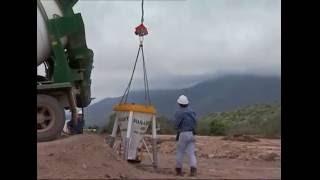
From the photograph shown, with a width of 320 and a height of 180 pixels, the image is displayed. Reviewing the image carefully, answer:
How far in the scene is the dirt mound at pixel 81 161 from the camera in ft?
27.5

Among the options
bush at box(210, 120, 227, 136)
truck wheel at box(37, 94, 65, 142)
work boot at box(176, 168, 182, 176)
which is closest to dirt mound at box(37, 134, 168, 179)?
truck wheel at box(37, 94, 65, 142)

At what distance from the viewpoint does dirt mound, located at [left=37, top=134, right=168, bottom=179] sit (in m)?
8.38

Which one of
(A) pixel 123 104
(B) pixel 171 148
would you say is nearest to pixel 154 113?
(A) pixel 123 104

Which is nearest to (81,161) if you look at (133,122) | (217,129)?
(133,122)

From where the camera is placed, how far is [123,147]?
444 inches

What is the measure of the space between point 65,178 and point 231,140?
15032 millimetres

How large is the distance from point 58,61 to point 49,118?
45.6 inches

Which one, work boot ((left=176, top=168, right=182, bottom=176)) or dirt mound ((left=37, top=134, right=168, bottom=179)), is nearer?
dirt mound ((left=37, top=134, right=168, bottom=179))

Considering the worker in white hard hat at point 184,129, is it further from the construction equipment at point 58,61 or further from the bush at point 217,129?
the bush at point 217,129

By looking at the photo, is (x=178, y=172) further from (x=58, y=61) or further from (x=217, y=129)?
(x=217, y=129)

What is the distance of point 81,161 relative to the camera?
9070 millimetres

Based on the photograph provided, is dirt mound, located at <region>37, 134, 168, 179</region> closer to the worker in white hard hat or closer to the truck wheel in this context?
the truck wheel
